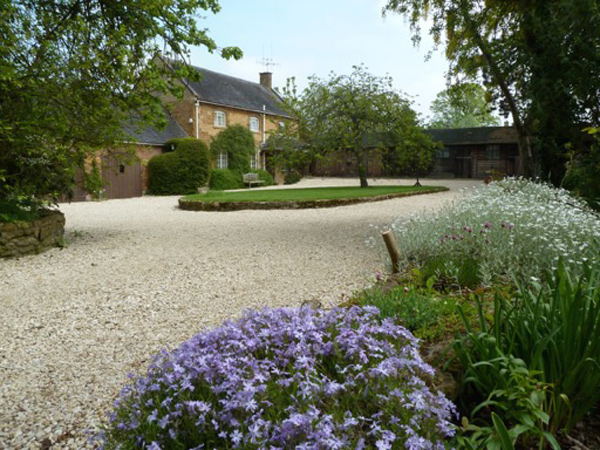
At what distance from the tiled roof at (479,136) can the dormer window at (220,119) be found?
52.4 feet

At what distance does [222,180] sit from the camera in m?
26.3

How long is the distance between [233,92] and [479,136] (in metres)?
19.4

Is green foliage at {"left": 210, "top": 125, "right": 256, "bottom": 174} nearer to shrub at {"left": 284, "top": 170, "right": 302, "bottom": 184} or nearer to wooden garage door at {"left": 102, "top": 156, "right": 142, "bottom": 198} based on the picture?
shrub at {"left": 284, "top": 170, "right": 302, "bottom": 184}

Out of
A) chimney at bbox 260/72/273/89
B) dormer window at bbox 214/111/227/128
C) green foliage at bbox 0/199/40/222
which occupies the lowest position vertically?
green foliage at bbox 0/199/40/222

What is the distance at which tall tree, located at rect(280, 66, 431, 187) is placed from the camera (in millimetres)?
22344

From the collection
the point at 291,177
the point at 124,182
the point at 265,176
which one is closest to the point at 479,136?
the point at 291,177

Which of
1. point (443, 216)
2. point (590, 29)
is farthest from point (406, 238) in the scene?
point (590, 29)

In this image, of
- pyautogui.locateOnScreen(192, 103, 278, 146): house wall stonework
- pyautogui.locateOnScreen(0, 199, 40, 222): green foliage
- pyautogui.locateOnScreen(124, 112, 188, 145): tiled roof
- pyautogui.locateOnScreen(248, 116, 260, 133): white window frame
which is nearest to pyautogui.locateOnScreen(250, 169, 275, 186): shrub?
pyautogui.locateOnScreen(192, 103, 278, 146): house wall stonework

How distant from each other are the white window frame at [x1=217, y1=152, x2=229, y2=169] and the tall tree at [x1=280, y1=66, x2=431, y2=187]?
748 cm

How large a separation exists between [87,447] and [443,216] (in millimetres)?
5575

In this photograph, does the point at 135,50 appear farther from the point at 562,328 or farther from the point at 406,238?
the point at 562,328

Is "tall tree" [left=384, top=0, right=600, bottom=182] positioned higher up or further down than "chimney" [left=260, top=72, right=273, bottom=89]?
further down

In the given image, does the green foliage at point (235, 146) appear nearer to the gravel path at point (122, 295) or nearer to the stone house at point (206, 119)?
the stone house at point (206, 119)

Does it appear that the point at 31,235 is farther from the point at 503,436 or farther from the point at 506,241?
the point at 503,436
